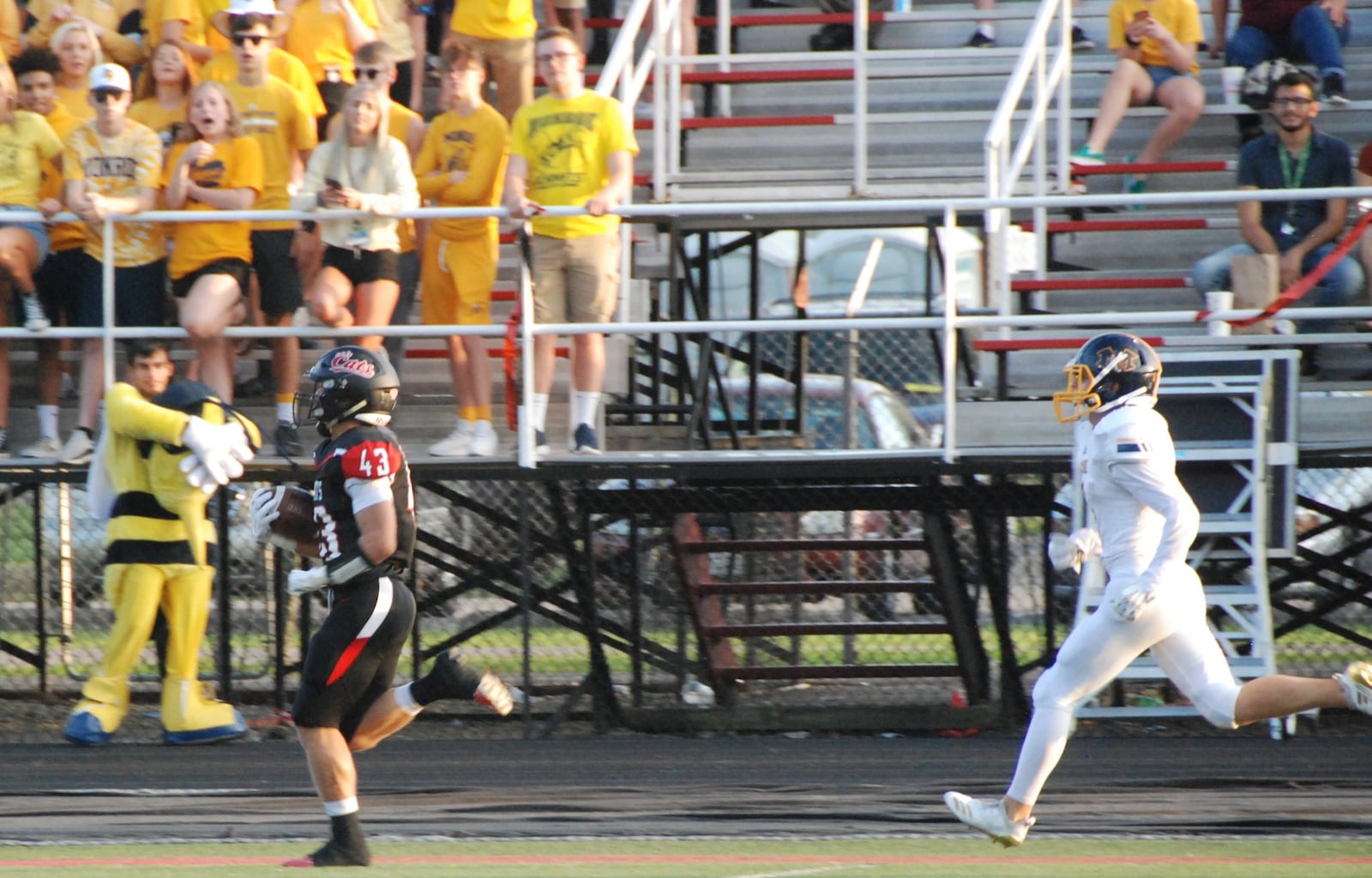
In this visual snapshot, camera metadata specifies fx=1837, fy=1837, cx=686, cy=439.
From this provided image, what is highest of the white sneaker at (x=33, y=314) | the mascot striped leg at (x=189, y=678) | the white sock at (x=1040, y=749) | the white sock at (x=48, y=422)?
the white sneaker at (x=33, y=314)

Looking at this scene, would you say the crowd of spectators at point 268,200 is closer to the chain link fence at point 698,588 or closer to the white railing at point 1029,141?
the chain link fence at point 698,588

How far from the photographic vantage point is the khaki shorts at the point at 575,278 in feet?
32.0

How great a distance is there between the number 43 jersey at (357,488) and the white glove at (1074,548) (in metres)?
2.35

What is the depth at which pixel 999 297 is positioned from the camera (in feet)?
32.8

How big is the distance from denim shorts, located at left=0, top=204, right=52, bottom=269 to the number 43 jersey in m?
4.06

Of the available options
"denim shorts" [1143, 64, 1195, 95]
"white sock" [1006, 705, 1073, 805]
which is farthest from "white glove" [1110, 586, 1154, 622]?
"denim shorts" [1143, 64, 1195, 95]

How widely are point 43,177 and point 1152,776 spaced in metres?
6.75

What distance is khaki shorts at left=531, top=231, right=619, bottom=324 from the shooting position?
384 inches

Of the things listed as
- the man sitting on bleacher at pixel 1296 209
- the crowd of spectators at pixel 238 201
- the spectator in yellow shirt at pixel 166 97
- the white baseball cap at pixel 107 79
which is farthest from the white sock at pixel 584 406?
the man sitting on bleacher at pixel 1296 209

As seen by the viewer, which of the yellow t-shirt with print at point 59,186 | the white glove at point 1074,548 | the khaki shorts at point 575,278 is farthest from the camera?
the yellow t-shirt with print at point 59,186

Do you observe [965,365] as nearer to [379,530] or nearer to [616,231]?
[616,231]

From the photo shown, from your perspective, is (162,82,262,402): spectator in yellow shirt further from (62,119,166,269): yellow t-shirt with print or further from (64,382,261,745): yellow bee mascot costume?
(64,382,261,745): yellow bee mascot costume

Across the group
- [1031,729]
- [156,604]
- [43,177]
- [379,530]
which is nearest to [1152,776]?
[1031,729]

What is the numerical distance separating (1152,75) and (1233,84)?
1.77 ft
